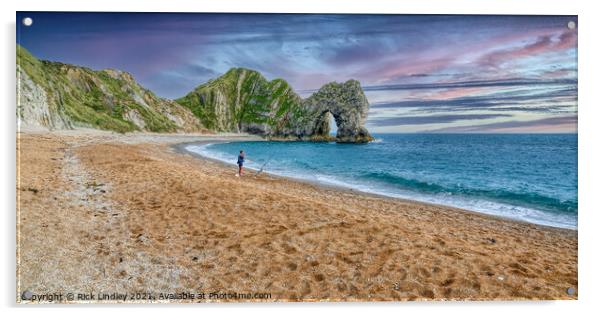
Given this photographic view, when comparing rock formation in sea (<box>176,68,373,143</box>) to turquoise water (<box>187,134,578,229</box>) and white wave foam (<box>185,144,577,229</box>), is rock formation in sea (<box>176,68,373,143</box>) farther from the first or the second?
white wave foam (<box>185,144,577,229</box>)

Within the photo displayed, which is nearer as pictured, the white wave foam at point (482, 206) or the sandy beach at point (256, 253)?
the sandy beach at point (256, 253)

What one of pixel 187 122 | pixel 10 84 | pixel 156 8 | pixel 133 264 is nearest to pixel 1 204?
pixel 10 84

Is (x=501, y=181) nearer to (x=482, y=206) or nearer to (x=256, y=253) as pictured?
(x=482, y=206)

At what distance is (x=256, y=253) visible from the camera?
4.76 m

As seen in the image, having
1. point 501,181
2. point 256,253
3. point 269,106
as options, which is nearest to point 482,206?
point 501,181

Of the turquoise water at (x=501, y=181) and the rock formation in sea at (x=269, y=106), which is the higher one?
the rock formation in sea at (x=269, y=106)

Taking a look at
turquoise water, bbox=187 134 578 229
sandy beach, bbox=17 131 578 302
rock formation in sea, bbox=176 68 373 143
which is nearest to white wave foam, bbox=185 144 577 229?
turquoise water, bbox=187 134 578 229

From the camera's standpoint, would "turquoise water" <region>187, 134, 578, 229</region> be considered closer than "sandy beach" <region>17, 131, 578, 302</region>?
No

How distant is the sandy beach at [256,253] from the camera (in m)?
4.30

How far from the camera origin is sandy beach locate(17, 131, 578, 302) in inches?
169

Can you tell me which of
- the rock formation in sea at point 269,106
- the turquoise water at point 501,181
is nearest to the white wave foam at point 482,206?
the turquoise water at point 501,181

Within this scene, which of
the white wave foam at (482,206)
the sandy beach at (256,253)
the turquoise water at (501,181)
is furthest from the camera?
the white wave foam at (482,206)

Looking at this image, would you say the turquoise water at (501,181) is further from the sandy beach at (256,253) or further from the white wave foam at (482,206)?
the sandy beach at (256,253)
